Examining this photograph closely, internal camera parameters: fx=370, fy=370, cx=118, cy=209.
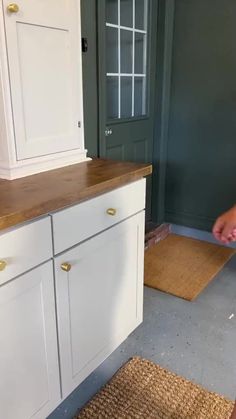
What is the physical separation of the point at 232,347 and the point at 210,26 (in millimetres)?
2135

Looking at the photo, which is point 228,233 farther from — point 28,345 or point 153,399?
point 153,399

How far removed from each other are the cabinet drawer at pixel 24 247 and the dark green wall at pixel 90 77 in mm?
1097

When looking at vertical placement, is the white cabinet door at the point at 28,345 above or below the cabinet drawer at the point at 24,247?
below

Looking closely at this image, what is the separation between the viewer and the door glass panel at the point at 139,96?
8.79 feet

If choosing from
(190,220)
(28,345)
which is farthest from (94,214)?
(190,220)

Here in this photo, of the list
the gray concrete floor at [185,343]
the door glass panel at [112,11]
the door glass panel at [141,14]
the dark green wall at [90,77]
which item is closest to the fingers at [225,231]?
the gray concrete floor at [185,343]

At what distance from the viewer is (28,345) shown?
3.86ft

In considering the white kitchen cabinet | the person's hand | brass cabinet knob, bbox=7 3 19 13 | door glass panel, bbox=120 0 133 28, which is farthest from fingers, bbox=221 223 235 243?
door glass panel, bbox=120 0 133 28

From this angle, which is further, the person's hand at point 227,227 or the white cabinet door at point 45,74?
the white cabinet door at point 45,74

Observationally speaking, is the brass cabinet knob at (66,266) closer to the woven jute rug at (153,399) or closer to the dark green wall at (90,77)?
the woven jute rug at (153,399)

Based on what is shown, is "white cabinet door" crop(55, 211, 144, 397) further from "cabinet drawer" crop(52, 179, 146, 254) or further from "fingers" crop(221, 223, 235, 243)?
"fingers" crop(221, 223, 235, 243)

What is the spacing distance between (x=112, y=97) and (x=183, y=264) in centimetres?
125

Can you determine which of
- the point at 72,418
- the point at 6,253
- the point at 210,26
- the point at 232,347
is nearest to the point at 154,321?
the point at 232,347

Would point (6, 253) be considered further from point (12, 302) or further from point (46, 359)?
point (46, 359)
